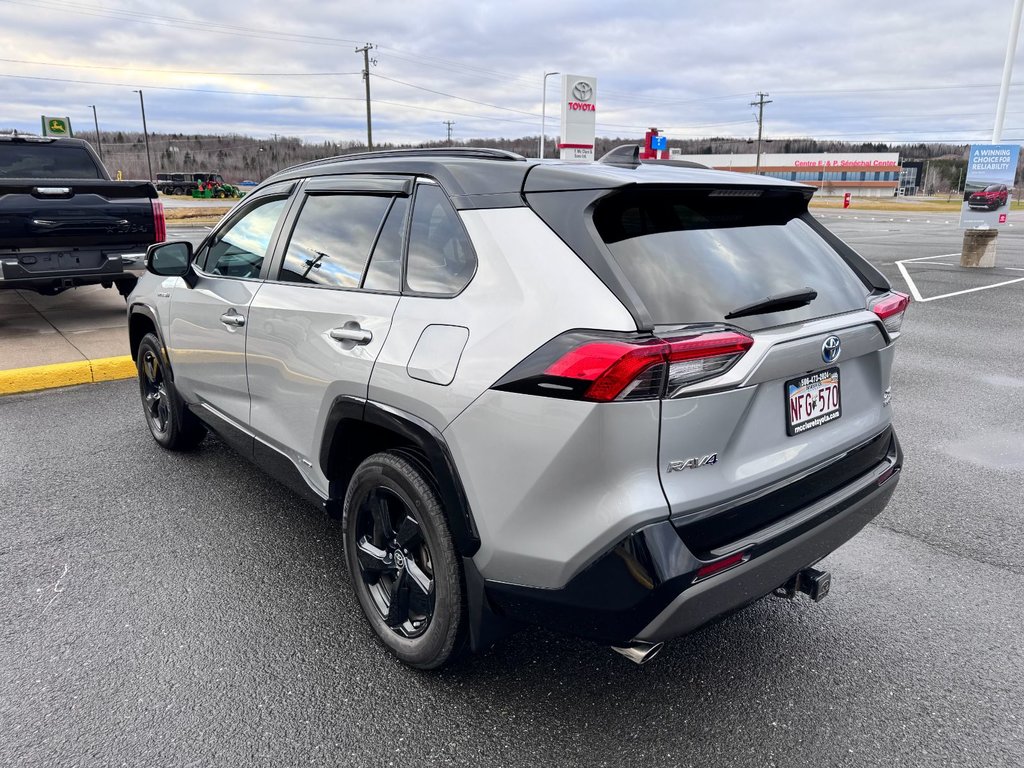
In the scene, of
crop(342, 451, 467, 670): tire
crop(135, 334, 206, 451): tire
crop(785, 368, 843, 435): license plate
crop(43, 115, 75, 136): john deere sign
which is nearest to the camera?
crop(785, 368, 843, 435): license plate

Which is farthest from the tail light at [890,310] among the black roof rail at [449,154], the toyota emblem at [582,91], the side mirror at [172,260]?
the toyota emblem at [582,91]

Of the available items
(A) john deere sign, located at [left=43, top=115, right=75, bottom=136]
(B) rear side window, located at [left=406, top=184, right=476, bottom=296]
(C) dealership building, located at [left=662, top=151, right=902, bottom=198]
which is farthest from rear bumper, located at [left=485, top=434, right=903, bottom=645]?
(C) dealership building, located at [left=662, top=151, right=902, bottom=198]

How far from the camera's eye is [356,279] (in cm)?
285

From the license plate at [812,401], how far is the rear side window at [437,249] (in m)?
1.06

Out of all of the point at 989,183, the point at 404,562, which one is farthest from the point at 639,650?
the point at 989,183

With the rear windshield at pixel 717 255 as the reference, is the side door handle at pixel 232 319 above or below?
below

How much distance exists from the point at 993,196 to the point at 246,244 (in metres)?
14.8

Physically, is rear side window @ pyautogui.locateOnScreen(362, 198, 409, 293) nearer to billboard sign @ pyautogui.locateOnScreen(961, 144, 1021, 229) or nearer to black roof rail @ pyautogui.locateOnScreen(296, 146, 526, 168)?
black roof rail @ pyautogui.locateOnScreen(296, 146, 526, 168)

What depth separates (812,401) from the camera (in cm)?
Result: 234

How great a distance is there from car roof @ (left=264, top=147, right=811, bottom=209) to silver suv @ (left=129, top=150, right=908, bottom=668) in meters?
0.01

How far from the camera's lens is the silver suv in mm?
1982

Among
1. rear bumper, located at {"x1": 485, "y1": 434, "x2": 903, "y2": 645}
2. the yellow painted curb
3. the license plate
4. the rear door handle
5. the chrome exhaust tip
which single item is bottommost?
the yellow painted curb

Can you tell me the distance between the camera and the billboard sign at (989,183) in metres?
14.0

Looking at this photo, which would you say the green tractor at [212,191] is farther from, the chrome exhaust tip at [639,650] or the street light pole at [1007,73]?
the chrome exhaust tip at [639,650]
